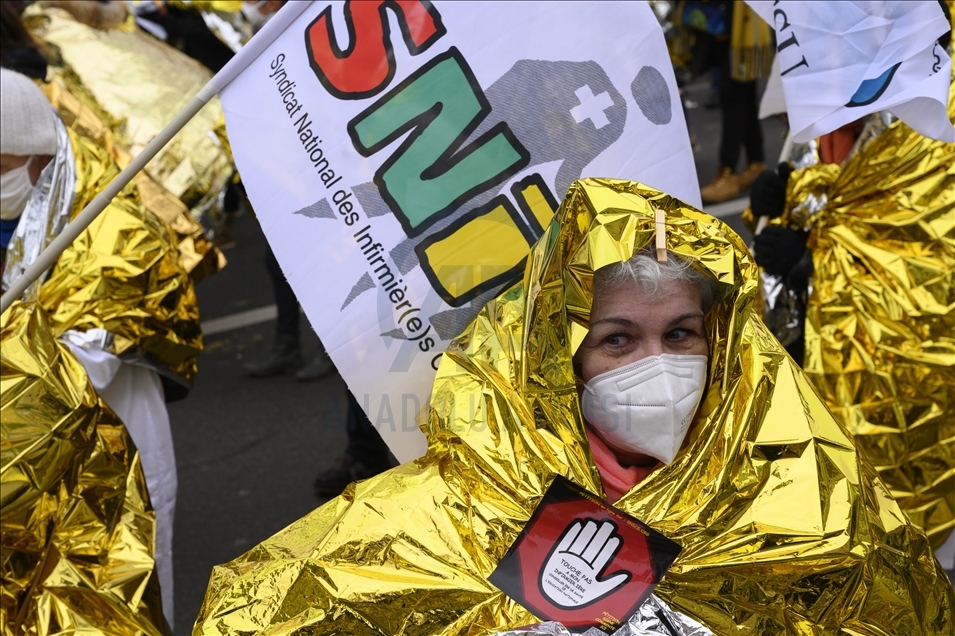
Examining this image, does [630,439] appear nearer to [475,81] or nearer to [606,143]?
[606,143]

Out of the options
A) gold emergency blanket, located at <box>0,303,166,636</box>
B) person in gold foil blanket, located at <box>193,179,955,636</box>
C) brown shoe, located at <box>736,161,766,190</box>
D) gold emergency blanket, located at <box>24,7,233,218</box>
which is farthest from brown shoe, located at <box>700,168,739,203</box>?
gold emergency blanket, located at <box>0,303,166,636</box>

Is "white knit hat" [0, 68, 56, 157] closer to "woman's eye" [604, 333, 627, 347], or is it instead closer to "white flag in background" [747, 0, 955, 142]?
"woman's eye" [604, 333, 627, 347]

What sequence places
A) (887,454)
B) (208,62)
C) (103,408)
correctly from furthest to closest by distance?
(208,62) < (887,454) < (103,408)

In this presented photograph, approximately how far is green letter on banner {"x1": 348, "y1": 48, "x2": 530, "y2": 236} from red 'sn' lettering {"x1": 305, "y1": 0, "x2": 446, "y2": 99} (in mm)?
51

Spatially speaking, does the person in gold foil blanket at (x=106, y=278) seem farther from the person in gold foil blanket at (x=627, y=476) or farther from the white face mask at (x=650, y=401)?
the white face mask at (x=650, y=401)

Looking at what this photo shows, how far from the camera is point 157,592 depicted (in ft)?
7.84

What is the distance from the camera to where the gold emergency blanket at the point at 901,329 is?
2.70 m

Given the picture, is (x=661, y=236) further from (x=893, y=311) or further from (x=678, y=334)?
(x=893, y=311)

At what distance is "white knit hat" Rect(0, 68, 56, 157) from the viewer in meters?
2.72

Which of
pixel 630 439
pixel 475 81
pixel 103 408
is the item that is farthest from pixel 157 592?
pixel 475 81

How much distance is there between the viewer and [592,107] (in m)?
2.36

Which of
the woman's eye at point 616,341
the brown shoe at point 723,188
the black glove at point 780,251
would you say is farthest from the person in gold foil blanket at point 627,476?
the brown shoe at point 723,188

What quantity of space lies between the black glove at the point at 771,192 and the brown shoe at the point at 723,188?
3833mm

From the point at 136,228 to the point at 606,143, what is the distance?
4.35ft
